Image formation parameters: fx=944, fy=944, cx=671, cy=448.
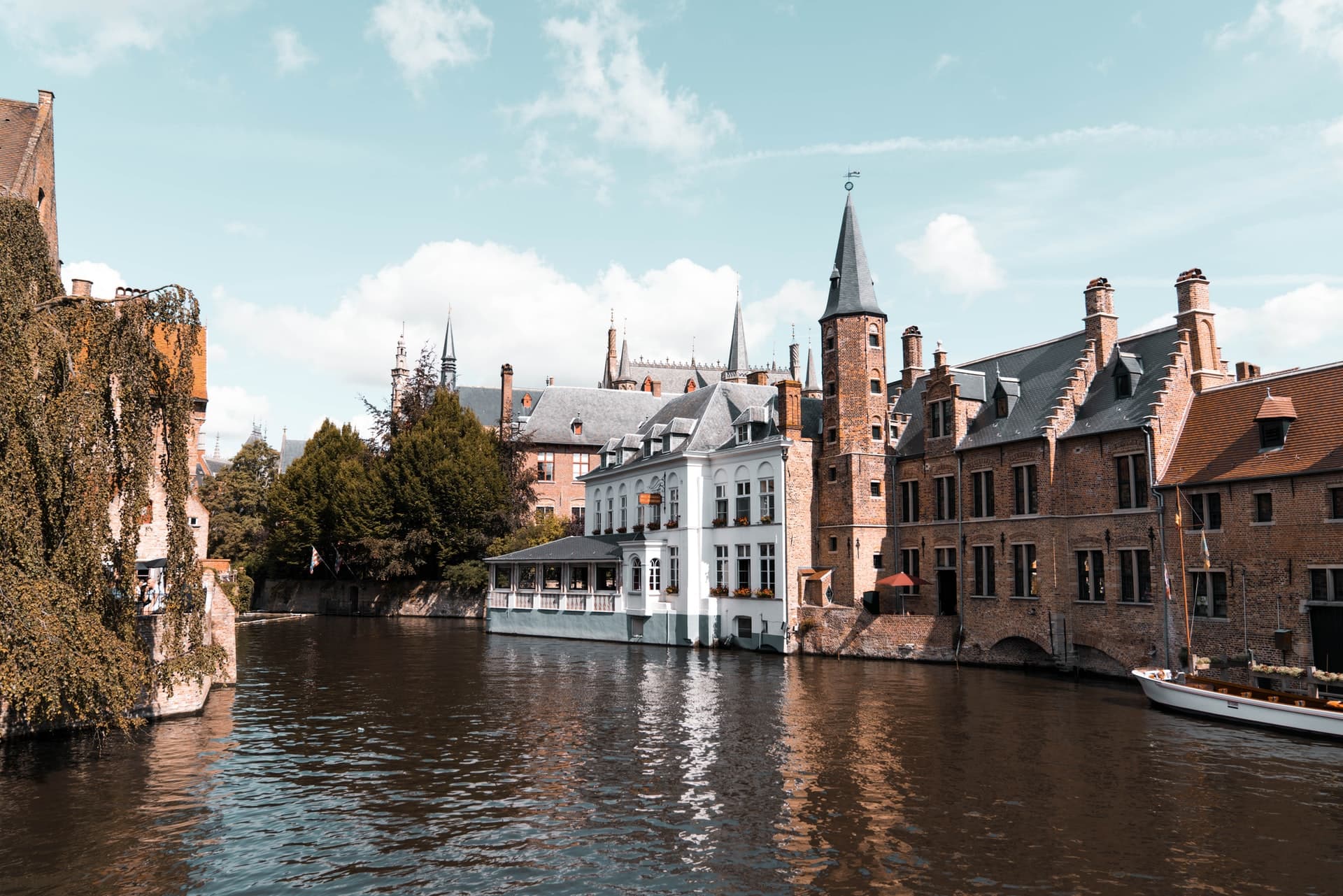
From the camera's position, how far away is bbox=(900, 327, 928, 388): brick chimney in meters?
47.1

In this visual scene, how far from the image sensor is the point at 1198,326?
108 feet

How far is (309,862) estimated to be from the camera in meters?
14.3

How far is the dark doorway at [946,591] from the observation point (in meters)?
39.2

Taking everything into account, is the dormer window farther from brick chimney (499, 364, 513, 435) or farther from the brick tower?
brick chimney (499, 364, 513, 435)

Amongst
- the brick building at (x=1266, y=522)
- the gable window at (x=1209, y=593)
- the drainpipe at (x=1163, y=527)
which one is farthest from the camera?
the drainpipe at (x=1163, y=527)

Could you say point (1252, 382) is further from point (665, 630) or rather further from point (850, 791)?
point (665, 630)

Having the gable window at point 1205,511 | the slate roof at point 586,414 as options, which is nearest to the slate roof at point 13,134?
the gable window at point 1205,511

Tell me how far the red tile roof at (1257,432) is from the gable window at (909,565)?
1172 cm

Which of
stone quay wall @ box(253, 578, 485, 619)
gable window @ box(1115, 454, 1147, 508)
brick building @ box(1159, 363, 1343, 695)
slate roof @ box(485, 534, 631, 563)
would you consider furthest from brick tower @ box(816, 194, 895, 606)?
stone quay wall @ box(253, 578, 485, 619)

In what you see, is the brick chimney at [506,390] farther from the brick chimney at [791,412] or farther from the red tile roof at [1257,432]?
the red tile roof at [1257,432]

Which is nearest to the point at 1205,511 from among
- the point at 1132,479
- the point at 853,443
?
the point at 1132,479

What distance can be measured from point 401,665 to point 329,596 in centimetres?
3956

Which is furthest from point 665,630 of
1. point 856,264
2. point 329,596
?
point 329,596

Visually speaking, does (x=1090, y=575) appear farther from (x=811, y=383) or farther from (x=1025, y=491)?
(x=811, y=383)
